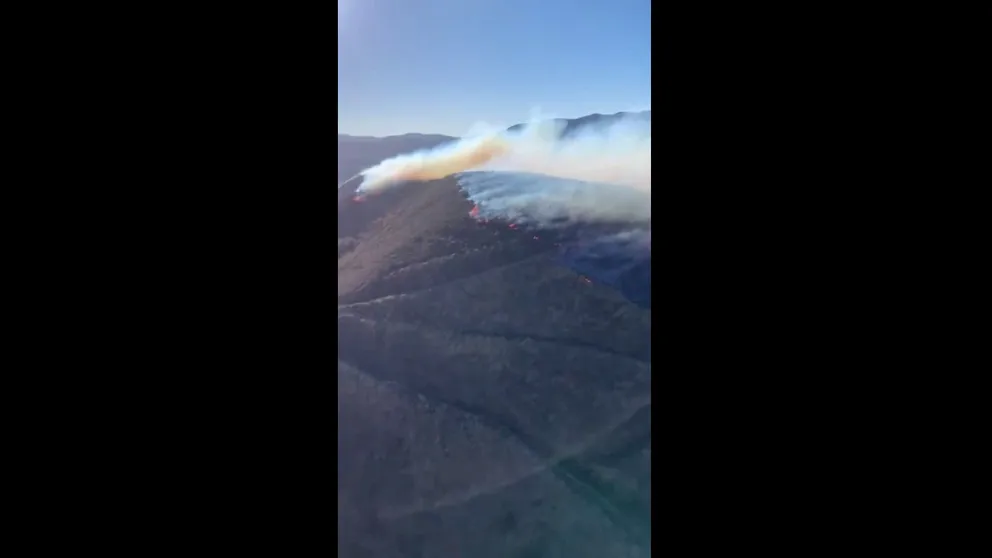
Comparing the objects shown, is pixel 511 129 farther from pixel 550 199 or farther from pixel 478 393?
pixel 478 393

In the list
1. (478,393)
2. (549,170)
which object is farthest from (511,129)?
(478,393)

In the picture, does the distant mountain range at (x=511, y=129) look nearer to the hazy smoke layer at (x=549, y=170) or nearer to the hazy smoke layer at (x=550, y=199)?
the hazy smoke layer at (x=549, y=170)

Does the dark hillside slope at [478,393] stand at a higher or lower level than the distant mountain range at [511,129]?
lower

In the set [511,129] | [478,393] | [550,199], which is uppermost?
[511,129]

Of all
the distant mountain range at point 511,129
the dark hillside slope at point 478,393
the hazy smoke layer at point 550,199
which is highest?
the distant mountain range at point 511,129

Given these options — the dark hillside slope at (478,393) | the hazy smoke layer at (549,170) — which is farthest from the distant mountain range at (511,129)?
the dark hillside slope at (478,393)
